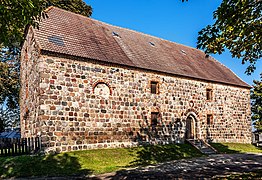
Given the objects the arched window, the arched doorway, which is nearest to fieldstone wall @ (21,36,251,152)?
the arched window

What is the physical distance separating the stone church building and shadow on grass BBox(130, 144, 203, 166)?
2.98 ft

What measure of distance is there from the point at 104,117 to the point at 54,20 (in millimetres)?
7394

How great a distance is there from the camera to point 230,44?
9312 mm

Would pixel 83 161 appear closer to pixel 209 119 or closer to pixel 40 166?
pixel 40 166

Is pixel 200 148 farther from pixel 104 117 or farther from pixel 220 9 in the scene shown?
pixel 220 9

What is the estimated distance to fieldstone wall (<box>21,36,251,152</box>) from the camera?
13.7 metres

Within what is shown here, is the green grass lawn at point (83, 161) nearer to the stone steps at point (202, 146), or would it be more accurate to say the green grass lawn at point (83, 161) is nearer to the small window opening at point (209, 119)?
the stone steps at point (202, 146)

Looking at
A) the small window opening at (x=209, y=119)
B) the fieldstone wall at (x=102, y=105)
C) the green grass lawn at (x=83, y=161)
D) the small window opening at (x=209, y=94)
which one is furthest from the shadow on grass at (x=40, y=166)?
the small window opening at (x=209, y=94)

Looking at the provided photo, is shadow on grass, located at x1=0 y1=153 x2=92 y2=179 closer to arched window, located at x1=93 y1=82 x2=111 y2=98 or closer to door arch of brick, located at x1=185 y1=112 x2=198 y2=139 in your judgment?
arched window, located at x1=93 y1=82 x2=111 y2=98

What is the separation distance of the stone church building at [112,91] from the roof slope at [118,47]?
7 centimetres

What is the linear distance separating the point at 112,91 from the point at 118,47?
155 inches

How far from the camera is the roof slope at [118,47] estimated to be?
601 inches

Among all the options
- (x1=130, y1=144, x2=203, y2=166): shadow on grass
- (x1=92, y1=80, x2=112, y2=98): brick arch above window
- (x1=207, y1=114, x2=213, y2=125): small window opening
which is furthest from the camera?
(x1=207, y1=114, x2=213, y2=125): small window opening

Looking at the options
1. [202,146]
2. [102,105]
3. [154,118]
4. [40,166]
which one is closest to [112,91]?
[102,105]
